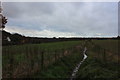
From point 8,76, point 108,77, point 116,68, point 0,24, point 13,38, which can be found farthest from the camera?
point 13,38

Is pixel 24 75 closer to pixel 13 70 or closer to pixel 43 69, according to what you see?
pixel 13 70

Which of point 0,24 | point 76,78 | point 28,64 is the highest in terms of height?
point 0,24

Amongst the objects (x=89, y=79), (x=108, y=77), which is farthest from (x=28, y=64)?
(x=108, y=77)

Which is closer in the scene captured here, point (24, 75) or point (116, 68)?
point (24, 75)

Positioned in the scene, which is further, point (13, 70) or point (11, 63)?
point (11, 63)

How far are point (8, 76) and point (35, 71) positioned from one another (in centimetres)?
391

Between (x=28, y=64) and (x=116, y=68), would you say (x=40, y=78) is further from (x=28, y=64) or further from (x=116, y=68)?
(x=116, y=68)

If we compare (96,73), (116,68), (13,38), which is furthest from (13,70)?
(13,38)

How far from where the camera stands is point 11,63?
19141 mm

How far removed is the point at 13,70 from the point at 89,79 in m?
7.05

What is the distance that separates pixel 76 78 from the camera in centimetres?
2242

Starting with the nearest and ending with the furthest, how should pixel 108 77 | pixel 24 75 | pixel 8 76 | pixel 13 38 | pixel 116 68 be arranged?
pixel 8 76 → pixel 24 75 → pixel 108 77 → pixel 116 68 → pixel 13 38

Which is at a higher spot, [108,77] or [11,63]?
[11,63]

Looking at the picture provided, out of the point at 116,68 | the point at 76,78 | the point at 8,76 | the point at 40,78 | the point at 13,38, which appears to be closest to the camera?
the point at 8,76
